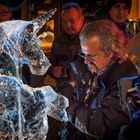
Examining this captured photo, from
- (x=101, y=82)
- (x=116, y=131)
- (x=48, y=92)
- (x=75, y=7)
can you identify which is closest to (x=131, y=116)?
(x=116, y=131)

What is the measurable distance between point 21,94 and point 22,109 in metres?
0.07

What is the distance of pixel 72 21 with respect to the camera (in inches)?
166

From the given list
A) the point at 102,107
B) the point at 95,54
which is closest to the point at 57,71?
the point at 95,54

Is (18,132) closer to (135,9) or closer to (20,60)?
(20,60)

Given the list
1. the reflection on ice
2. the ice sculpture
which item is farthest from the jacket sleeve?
the reflection on ice

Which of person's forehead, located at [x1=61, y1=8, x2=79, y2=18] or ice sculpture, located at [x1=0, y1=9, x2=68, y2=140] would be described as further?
person's forehead, located at [x1=61, y1=8, x2=79, y2=18]

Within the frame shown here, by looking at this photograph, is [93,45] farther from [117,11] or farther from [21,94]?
[117,11]

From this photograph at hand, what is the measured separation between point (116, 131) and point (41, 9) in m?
3.70

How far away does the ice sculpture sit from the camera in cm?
196

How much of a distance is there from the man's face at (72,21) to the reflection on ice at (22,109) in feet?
7.21

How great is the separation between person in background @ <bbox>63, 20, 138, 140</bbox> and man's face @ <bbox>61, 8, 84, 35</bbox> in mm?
1430

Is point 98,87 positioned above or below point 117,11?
below

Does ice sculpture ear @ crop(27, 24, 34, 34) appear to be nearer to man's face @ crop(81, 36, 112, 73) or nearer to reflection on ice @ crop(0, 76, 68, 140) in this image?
reflection on ice @ crop(0, 76, 68, 140)

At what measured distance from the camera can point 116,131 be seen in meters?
2.51
